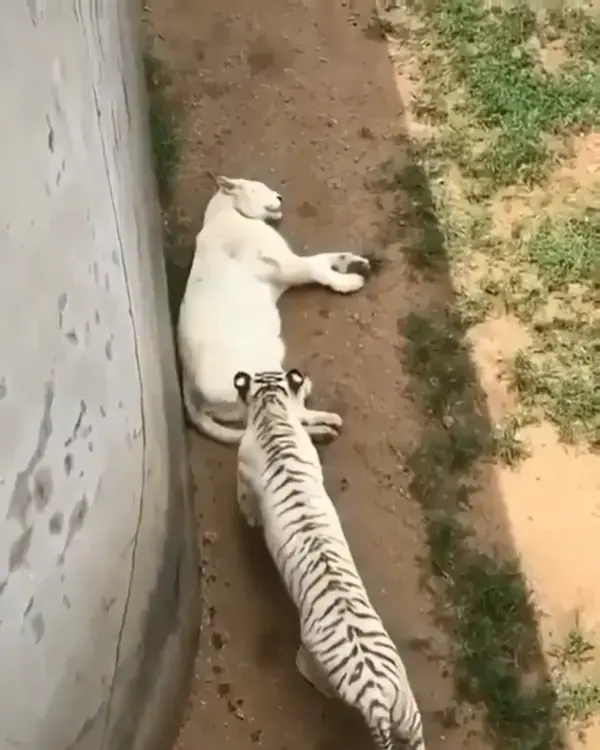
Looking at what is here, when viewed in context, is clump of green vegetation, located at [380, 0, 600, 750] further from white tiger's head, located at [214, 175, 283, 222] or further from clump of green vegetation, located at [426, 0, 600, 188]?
white tiger's head, located at [214, 175, 283, 222]

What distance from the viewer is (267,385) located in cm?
162

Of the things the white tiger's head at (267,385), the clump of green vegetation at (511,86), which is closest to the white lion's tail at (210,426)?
the white tiger's head at (267,385)

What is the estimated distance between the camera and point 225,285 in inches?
70.5

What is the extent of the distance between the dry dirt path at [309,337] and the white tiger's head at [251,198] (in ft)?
0.24

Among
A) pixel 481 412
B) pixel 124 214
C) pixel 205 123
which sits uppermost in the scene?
pixel 124 214

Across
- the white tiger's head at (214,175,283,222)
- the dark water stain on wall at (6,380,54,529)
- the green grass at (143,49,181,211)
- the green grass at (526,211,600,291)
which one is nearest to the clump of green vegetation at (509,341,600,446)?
the green grass at (526,211,600,291)

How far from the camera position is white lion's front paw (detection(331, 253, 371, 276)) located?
1.95 m

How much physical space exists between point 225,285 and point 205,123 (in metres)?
0.57

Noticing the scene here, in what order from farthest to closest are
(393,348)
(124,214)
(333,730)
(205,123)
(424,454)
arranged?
(205,123) → (393,348) → (424,454) → (333,730) → (124,214)

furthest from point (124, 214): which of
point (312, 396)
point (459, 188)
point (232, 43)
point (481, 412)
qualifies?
point (232, 43)

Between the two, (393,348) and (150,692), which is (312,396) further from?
(150,692)

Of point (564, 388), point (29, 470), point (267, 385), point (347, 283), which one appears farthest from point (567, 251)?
point (29, 470)

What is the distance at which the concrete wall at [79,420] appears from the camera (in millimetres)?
889

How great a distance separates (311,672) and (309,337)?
0.62 metres
